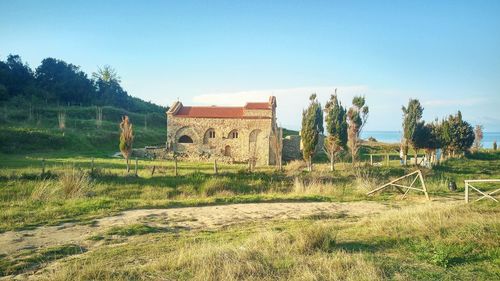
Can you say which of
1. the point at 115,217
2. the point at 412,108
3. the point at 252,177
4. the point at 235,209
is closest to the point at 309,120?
the point at 252,177

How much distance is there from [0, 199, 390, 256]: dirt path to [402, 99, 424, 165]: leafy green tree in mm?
22127

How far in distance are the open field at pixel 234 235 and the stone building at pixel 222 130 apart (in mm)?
19214

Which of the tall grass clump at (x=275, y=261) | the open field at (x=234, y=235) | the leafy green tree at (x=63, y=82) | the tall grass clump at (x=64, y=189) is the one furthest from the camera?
the leafy green tree at (x=63, y=82)

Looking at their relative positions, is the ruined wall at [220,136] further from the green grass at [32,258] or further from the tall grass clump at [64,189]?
the green grass at [32,258]

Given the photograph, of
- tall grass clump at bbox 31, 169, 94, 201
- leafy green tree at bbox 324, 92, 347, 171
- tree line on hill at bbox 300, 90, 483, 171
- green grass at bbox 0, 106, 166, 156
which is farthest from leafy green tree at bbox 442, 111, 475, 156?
tall grass clump at bbox 31, 169, 94, 201

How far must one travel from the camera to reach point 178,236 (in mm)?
8805

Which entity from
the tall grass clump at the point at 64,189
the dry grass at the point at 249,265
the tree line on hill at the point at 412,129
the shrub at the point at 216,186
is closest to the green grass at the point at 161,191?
A: the shrub at the point at 216,186

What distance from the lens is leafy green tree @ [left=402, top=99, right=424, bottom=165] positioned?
3372cm

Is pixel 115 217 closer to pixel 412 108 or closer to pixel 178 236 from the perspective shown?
pixel 178 236

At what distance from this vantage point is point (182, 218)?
11062 mm

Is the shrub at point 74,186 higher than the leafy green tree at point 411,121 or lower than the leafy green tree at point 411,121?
lower

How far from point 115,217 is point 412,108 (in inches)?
1223

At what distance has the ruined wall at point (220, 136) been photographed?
35.4m

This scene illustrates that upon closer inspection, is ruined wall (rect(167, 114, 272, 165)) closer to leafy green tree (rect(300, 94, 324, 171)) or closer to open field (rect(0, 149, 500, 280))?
leafy green tree (rect(300, 94, 324, 171))
